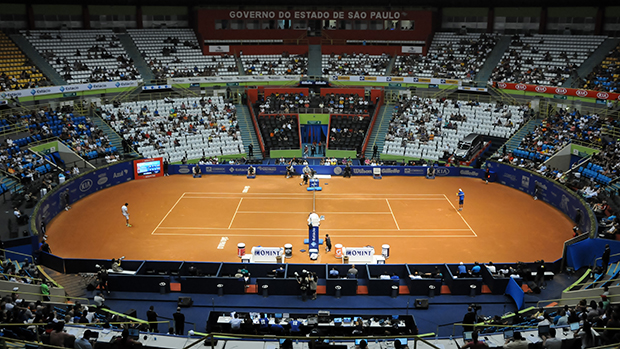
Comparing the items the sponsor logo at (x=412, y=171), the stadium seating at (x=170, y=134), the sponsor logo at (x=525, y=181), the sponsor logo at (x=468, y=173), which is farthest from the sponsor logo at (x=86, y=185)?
the sponsor logo at (x=525, y=181)

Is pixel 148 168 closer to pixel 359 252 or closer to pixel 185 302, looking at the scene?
pixel 185 302

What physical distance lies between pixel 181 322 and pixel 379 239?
1363cm

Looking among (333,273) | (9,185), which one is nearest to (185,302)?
(333,273)

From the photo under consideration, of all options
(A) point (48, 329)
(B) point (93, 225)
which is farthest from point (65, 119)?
(A) point (48, 329)

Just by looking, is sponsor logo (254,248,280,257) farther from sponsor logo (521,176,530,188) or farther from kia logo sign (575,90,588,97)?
kia logo sign (575,90,588,97)

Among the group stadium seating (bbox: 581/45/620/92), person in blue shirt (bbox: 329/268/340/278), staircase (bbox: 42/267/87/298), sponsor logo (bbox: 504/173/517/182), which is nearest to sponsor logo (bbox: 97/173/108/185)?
staircase (bbox: 42/267/87/298)

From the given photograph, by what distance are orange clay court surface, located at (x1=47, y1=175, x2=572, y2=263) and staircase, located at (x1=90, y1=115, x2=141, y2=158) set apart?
16.5ft

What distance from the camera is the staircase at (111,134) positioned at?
44062mm

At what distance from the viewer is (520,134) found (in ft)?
149

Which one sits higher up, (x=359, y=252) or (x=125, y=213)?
(x=125, y=213)

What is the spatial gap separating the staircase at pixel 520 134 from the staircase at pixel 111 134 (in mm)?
32599

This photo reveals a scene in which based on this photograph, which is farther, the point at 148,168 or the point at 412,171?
the point at 412,171

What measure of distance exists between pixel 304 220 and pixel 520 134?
24.5 metres

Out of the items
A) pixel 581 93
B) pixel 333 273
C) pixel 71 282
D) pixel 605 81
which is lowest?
pixel 71 282
